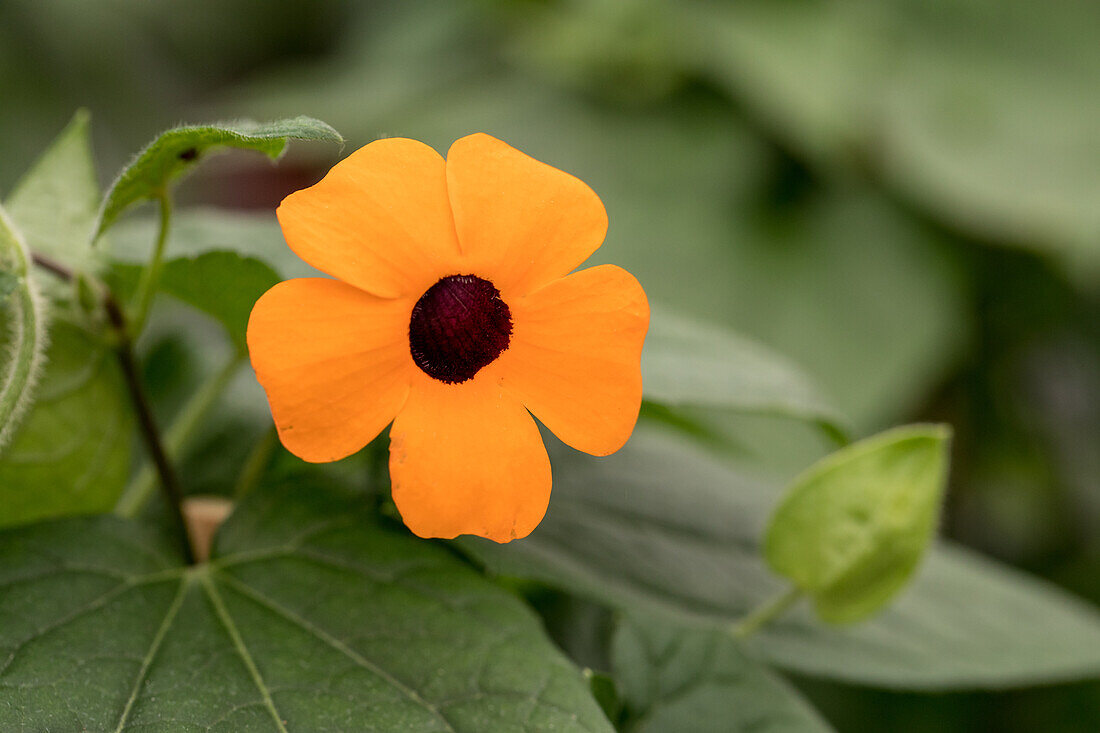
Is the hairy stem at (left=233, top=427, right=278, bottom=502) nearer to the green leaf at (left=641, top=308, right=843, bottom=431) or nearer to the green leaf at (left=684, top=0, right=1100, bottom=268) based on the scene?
the green leaf at (left=641, top=308, right=843, bottom=431)

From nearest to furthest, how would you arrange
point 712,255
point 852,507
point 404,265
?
point 404,265 → point 852,507 → point 712,255

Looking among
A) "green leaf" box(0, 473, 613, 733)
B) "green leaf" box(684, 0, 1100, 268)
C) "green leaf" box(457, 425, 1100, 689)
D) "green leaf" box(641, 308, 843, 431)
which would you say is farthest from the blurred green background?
"green leaf" box(0, 473, 613, 733)

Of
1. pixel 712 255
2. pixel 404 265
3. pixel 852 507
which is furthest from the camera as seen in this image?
pixel 712 255

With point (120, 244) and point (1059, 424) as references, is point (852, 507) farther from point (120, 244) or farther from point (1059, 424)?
point (1059, 424)

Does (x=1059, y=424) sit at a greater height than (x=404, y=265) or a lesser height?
lesser

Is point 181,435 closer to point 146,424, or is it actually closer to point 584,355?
point 146,424

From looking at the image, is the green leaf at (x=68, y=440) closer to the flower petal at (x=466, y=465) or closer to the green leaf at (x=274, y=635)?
the green leaf at (x=274, y=635)

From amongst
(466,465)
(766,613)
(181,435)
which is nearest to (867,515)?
(766,613)

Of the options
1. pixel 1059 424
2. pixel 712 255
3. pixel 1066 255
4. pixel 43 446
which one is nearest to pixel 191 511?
pixel 43 446
